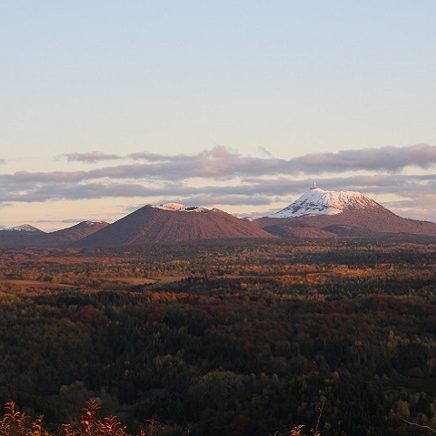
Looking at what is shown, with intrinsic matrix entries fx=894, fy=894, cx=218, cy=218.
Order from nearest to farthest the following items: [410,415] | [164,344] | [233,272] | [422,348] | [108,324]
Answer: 1. [410,415]
2. [422,348]
3. [164,344]
4. [108,324]
5. [233,272]

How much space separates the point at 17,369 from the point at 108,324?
1591cm

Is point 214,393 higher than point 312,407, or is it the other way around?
point 312,407

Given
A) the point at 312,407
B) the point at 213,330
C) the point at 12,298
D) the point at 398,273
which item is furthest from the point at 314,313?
the point at 398,273

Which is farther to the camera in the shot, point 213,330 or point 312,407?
point 213,330

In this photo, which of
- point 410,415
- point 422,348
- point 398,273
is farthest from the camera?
point 398,273

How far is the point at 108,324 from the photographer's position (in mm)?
82562

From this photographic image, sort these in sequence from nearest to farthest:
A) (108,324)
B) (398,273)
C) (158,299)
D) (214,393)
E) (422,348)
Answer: (214,393) < (422,348) < (108,324) < (158,299) < (398,273)

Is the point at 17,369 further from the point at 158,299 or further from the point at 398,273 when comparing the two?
the point at 398,273

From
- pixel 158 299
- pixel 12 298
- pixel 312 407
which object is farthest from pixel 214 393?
pixel 12 298

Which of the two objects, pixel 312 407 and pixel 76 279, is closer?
pixel 312 407

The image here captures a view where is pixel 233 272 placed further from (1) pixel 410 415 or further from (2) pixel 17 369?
(1) pixel 410 415

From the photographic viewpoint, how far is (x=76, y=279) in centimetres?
16762

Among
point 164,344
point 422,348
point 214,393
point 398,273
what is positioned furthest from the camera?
point 398,273

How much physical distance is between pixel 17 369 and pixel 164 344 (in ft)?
40.3
